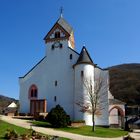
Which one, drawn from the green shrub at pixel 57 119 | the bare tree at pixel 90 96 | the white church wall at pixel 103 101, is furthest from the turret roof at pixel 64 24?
the green shrub at pixel 57 119

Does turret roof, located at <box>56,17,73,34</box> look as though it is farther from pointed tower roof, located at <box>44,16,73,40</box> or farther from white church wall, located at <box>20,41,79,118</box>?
white church wall, located at <box>20,41,79,118</box>

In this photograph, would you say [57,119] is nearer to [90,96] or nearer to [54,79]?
[90,96]

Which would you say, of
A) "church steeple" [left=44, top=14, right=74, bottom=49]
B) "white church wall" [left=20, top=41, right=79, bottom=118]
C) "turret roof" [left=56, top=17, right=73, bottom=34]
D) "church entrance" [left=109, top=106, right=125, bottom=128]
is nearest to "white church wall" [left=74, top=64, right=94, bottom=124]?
"white church wall" [left=20, top=41, right=79, bottom=118]

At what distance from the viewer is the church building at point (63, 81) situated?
4472cm

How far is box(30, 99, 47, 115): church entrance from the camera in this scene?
46.5 metres

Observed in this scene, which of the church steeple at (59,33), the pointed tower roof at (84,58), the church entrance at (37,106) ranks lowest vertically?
the church entrance at (37,106)

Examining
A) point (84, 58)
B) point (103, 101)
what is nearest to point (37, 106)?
point (103, 101)

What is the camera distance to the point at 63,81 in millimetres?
47125

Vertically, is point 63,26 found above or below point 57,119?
above

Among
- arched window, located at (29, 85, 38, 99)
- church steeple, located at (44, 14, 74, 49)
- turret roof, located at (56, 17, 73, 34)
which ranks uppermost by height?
turret roof, located at (56, 17, 73, 34)

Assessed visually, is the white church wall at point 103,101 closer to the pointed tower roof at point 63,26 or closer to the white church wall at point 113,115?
the white church wall at point 113,115

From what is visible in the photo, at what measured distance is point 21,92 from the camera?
4950 cm

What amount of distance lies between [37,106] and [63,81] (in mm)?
6109

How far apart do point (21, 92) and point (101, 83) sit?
15069mm
